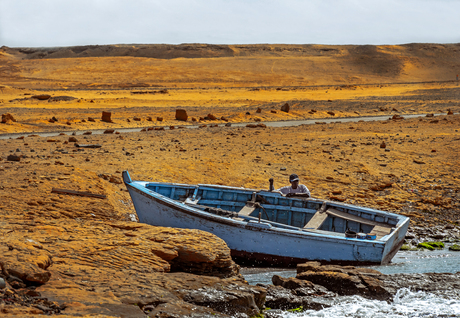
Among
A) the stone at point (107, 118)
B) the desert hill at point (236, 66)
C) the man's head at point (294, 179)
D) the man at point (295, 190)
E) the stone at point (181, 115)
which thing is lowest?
the man at point (295, 190)

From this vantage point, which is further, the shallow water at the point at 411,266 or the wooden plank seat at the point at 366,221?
the wooden plank seat at the point at 366,221

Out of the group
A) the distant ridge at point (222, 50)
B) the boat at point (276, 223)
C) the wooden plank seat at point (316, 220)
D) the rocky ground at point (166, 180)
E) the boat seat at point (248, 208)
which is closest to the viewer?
the rocky ground at point (166, 180)

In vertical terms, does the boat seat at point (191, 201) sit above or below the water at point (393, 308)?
above

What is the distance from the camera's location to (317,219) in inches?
394

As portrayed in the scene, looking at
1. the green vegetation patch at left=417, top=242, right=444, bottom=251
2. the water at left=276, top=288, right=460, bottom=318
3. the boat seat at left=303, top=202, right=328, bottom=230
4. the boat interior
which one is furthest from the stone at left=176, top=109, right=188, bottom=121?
the water at left=276, top=288, right=460, bottom=318

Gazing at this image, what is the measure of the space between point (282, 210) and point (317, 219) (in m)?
0.91

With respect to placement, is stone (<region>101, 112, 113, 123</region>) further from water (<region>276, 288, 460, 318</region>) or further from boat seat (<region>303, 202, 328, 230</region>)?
water (<region>276, 288, 460, 318</region>)

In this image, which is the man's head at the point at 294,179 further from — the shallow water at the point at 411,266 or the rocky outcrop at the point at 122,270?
the rocky outcrop at the point at 122,270

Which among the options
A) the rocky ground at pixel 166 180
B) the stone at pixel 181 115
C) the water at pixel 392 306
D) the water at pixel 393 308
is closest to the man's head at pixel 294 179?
the water at pixel 392 306

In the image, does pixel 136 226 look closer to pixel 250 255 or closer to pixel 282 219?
pixel 250 255

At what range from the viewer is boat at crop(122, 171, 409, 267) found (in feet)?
28.3

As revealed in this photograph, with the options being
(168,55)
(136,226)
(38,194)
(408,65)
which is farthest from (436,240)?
(168,55)

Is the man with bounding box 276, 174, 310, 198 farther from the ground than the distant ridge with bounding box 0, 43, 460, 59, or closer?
closer

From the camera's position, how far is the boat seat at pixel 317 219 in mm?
9750
